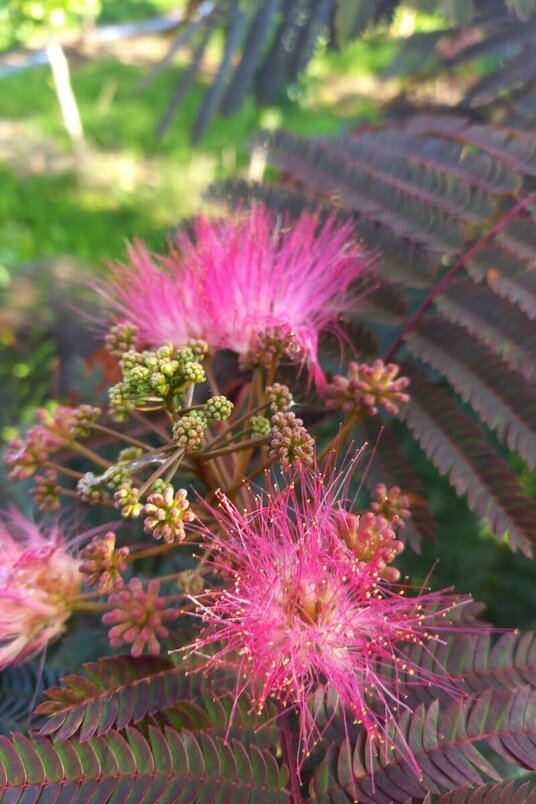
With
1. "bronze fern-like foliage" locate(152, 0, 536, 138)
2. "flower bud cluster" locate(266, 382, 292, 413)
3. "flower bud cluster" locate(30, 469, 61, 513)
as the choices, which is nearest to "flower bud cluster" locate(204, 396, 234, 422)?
"flower bud cluster" locate(266, 382, 292, 413)

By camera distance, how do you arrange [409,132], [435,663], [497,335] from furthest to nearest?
[409,132] < [497,335] < [435,663]

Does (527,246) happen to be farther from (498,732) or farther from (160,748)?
(160,748)

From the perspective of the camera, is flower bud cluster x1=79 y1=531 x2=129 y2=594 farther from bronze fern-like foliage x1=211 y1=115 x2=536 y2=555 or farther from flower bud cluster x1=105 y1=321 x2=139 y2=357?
bronze fern-like foliage x1=211 y1=115 x2=536 y2=555

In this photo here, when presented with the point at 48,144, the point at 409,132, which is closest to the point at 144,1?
the point at 48,144

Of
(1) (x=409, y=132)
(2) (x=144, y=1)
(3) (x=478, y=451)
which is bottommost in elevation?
(3) (x=478, y=451)

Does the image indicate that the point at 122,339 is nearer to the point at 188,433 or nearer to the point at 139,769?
the point at 188,433

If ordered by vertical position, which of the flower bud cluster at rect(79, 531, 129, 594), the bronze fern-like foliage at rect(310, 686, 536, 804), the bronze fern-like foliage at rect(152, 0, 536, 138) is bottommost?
the bronze fern-like foliage at rect(310, 686, 536, 804)
